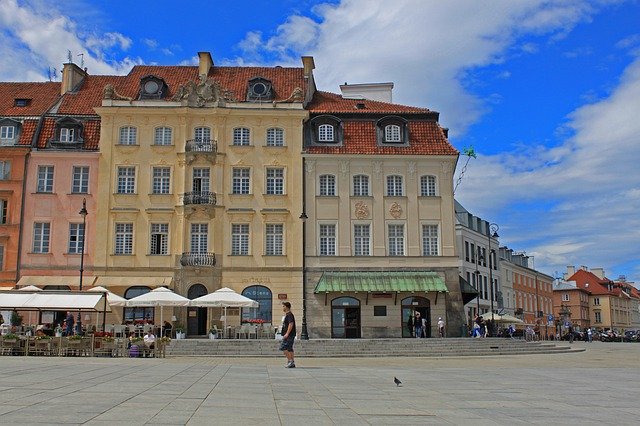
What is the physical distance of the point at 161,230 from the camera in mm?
43250

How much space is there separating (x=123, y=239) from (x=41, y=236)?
496cm

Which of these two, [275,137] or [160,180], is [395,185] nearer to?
[275,137]

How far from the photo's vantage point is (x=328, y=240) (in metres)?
43.5

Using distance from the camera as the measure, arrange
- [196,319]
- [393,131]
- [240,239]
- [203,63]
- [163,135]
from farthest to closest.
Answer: [203,63] < [393,131] < [163,135] < [240,239] < [196,319]

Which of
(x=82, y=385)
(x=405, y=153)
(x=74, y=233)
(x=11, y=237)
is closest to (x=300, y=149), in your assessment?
(x=405, y=153)

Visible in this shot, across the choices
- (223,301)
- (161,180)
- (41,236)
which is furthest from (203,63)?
(223,301)

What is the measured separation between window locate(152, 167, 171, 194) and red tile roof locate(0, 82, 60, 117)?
8801 millimetres

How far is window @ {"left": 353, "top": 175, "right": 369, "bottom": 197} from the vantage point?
144 ft

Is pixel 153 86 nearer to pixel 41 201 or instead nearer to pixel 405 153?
pixel 41 201

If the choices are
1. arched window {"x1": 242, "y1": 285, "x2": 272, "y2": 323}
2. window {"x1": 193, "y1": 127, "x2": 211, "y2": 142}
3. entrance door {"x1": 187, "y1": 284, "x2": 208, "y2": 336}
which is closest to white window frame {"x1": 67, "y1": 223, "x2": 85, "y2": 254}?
entrance door {"x1": 187, "y1": 284, "x2": 208, "y2": 336}

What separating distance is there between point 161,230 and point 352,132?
1334cm

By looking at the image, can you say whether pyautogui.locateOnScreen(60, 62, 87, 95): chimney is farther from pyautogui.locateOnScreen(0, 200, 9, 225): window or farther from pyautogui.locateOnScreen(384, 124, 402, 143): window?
pyautogui.locateOnScreen(384, 124, 402, 143): window

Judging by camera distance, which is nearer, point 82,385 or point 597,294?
point 82,385

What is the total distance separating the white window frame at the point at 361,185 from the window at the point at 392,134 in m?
2.81
